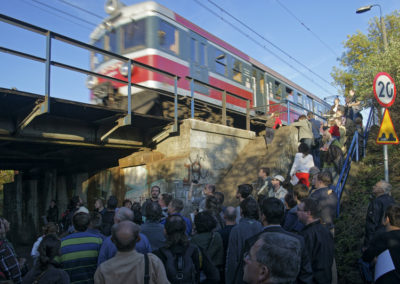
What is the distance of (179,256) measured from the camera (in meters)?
2.84

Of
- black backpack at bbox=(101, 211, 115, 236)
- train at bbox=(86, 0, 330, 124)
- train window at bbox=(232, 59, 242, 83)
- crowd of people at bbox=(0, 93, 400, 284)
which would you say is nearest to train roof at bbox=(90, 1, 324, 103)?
train at bbox=(86, 0, 330, 124)

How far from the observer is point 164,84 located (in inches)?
360

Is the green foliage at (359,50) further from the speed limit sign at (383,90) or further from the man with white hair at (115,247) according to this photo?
the man with white hair at (115,247)

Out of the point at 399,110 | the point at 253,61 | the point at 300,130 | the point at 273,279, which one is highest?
the point at 253,61

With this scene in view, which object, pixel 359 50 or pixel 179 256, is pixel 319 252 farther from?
pixel 359 50

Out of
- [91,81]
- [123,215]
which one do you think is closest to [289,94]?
[91,81]

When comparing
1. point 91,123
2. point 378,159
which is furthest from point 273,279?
point 378,159

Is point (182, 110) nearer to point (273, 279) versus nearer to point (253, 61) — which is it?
point (253, 61)

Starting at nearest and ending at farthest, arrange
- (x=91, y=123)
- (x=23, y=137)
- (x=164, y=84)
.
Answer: (x=23, y=137), (x=91, y=123), (x=164, y=84)

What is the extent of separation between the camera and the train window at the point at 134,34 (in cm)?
928

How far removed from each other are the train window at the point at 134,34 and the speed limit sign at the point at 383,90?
20.0ft

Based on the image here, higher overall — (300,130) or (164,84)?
(164,84)

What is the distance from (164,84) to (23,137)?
3814 mm

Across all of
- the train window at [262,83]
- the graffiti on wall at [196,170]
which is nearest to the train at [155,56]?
the graffiti on wall at [196,170]
